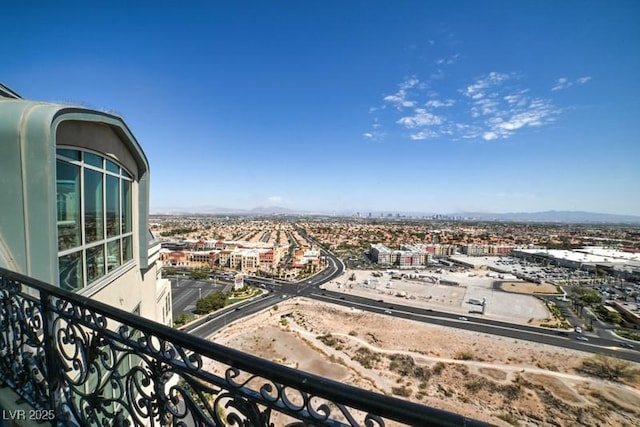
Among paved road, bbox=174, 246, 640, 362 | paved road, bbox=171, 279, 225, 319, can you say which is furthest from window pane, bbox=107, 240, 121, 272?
paved road, bbox=171, 279, 225, 319

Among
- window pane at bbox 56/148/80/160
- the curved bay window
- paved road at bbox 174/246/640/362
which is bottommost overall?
paved road at bbox 174/246/640/362

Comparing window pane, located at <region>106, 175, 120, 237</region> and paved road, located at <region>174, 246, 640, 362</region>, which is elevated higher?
window pane, located at <region>106, 175, 120, 237</region>

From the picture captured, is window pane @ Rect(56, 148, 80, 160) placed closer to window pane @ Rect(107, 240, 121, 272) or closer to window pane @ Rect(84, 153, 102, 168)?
window pane @ Rect(84, 153, 102, 168)

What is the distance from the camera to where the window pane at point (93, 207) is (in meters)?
3.63

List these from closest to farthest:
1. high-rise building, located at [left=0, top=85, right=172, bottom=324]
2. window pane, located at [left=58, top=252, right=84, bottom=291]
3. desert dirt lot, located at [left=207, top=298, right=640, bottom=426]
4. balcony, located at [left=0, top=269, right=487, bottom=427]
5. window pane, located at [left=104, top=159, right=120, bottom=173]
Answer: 1. balcony, located at [left=0, top=269, right=487, bottom=427]
2. high-rise building, located at [left=0, top=85, right=172, bottom=324]
3. window pane, located at [left=58, top=252, right=84, bottom=291]
4. window pane, located at [left=104, top=159, right=120, bottom=173]
5. desert dirt lot, located at [left=207, top=298, right=640, bottom=426]

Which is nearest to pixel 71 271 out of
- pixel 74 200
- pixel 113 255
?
pixel 74 200

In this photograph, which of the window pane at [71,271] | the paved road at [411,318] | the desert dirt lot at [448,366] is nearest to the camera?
the window pane at [71,271]

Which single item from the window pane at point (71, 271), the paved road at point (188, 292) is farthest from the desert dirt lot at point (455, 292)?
the window pane at point (71, 271)

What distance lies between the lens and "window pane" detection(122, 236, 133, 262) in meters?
5.04

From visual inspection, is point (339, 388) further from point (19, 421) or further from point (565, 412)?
point (565, 412)

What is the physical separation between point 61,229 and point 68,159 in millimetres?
840

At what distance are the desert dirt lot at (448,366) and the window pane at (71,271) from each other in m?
12.0

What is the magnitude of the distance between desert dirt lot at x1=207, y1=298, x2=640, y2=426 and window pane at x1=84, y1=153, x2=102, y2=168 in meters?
12.8

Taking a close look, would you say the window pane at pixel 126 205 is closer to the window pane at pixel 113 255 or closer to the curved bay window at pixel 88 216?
the curved bay window at pixel 88 216
